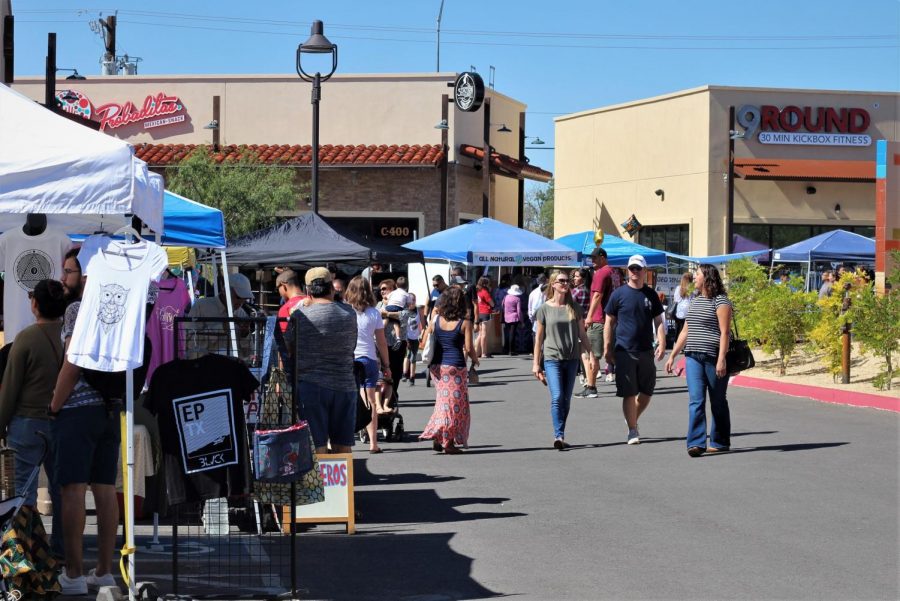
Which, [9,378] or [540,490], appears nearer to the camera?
[9,378]

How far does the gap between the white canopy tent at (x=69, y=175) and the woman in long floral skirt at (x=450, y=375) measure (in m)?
5.96

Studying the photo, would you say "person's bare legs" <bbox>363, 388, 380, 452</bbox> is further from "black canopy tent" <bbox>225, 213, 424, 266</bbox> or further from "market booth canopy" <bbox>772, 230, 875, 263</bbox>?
"market booth canopy" <bbox>772, 230, 875, 263</bbox>

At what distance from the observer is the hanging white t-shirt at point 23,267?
1016 centimetres

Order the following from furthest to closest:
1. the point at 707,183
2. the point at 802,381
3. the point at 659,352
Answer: the point at 707,183 → the point at 802,381 → the point at 659,352

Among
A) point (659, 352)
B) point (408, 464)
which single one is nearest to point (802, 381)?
point (659, 352)

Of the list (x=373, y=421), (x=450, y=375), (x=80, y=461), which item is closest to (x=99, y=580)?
(x=80, y=461)

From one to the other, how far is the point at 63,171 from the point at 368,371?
594 centimetres

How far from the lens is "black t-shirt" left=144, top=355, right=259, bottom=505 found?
6.83 meters

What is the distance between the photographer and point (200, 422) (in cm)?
685

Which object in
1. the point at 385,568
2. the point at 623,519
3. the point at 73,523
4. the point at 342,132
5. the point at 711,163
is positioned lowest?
the point at 385,568

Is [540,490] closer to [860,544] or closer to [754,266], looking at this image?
[860,544]

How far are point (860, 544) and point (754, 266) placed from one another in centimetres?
1531

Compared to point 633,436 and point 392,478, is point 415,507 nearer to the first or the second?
point 392,478

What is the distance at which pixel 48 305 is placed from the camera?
7098 mm
